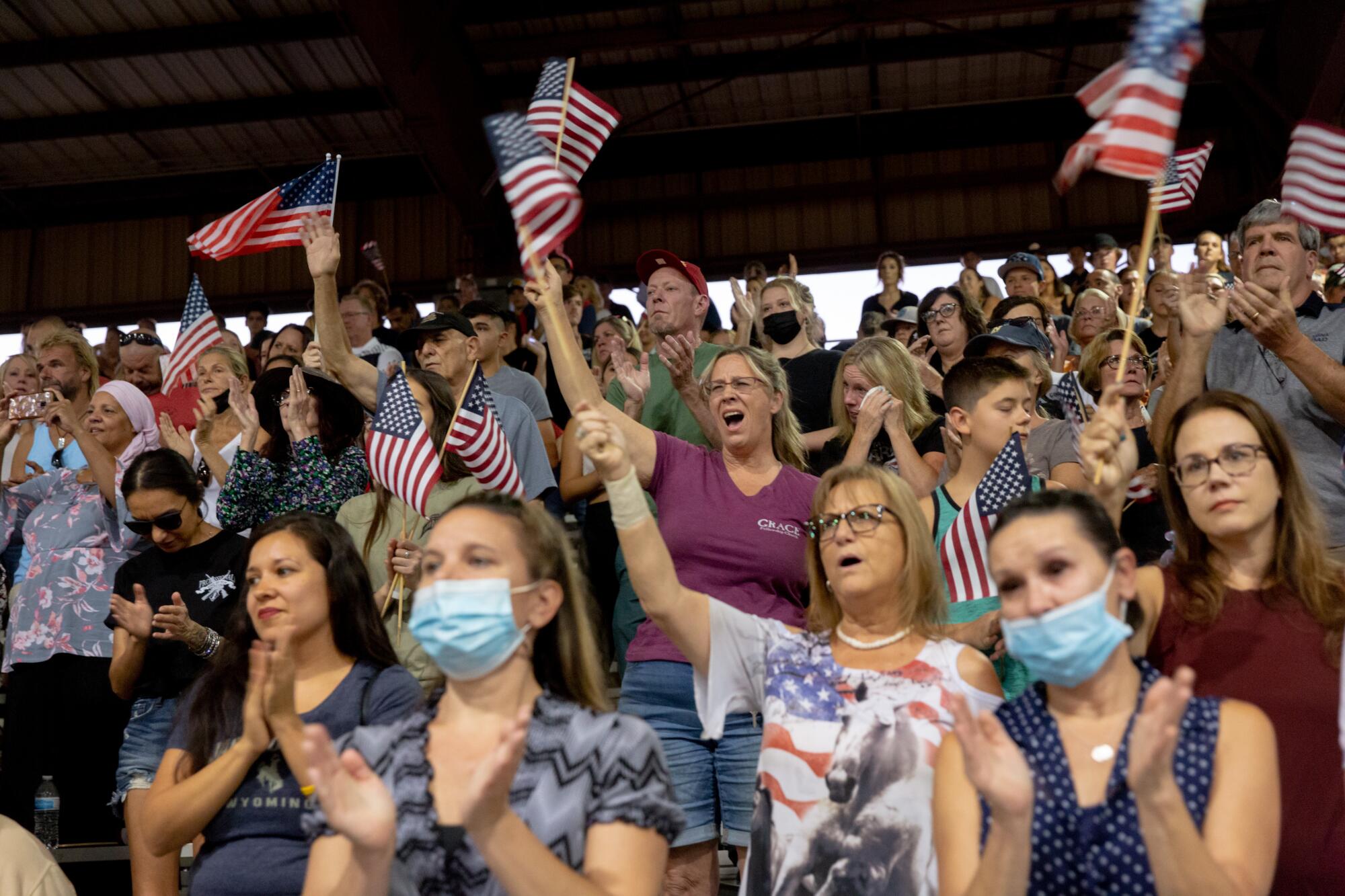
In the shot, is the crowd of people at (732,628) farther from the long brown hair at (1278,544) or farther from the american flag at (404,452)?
the american flag at (404,452)

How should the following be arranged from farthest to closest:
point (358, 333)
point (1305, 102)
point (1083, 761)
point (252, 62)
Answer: point (252, 62), point (1305, 102), point (358, 333), point (1083, 761)

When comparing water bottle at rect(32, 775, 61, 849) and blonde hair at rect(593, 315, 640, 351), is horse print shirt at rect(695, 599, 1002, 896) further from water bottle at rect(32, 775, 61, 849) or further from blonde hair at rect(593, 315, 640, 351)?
blonde hair at rect(593, 315, 640, 351)

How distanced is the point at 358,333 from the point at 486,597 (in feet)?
18.5

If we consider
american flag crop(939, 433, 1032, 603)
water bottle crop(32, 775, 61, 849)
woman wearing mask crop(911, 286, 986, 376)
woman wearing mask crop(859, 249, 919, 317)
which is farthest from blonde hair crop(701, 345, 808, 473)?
woman wearing mask crop(859, 249, 919, 317)

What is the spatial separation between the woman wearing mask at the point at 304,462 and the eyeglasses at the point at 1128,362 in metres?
2.85

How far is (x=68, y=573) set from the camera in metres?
5.24

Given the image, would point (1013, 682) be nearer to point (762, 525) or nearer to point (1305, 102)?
point (762, 525)

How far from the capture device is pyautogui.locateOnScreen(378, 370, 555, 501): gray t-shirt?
4887 mm

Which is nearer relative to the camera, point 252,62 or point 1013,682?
point 1013,682

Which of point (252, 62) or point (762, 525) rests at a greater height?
point (252, 62)

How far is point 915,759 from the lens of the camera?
2.79m

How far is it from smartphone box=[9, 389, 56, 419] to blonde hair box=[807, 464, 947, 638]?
13.3 feet

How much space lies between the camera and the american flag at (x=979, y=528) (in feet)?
12.4

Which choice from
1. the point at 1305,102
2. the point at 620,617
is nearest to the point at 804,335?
the point at 620,617
